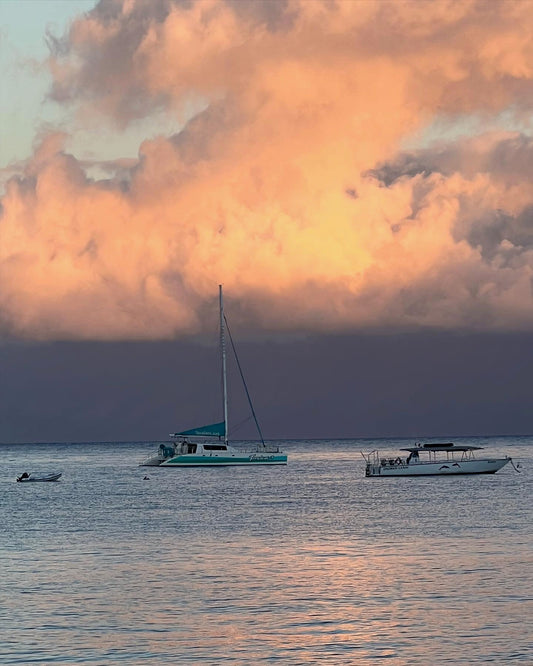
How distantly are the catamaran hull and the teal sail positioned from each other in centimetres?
2851

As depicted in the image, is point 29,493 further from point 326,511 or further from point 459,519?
point 459,519

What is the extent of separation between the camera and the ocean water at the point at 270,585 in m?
38.5

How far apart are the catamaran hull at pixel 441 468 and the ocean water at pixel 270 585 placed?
5154 centimetres

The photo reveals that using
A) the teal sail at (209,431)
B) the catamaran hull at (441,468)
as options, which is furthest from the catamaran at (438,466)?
the teal sail at (209,431)

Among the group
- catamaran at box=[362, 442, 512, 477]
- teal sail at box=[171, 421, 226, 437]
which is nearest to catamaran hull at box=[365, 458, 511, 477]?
catamaran at box=[362, 442, 512, 477]

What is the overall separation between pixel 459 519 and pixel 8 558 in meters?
37.2

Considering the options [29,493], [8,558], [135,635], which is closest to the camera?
[135,635]

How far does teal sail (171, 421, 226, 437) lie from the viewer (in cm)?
18212

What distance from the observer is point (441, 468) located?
160m

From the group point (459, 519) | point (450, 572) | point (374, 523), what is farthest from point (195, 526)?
point (450, 572)

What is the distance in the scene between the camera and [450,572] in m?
55.2

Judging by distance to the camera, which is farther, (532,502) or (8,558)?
(532,502)

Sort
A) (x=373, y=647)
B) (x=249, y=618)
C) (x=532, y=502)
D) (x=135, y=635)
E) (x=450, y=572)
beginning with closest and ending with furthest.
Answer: (x=373, y=647), (x=135, y=635), (x=249, y=618), (x=450, y=572), (x=532, y=502)

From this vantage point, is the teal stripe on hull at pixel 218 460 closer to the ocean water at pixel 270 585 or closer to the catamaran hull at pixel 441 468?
the catamaran hull at pixel 441 468
